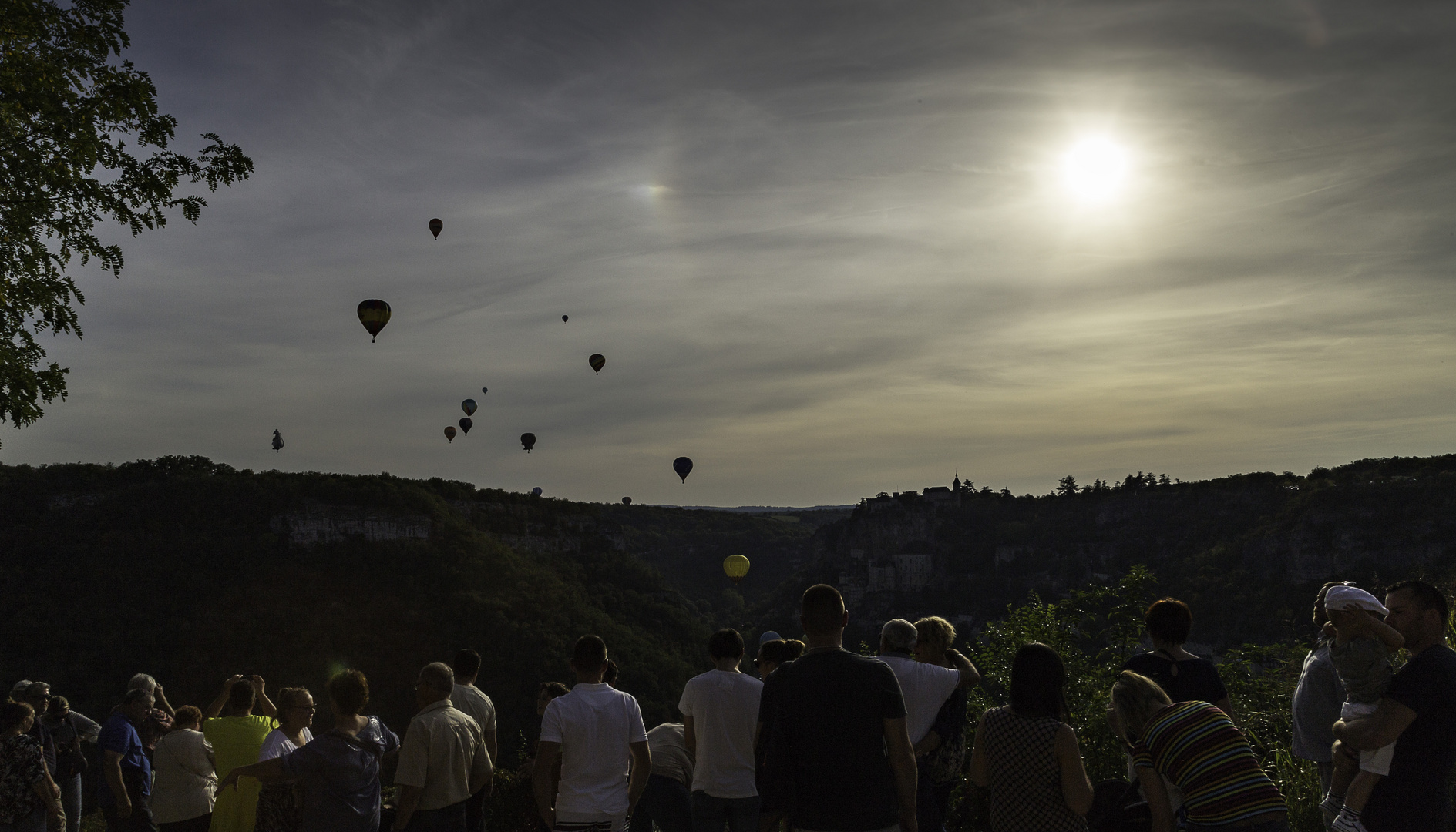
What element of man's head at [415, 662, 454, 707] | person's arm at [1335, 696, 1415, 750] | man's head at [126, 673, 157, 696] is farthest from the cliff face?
man's head at [126, 673, 157, 696]

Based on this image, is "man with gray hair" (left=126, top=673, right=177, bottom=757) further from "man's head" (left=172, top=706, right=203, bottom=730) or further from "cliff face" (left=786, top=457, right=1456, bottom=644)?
"cliff face" (left=786, top=457, right=1456, bottom=644)

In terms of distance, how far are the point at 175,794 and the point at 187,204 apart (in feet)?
20.7

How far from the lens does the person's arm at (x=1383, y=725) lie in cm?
416

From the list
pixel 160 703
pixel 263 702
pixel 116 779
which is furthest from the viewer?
pixel 160 703

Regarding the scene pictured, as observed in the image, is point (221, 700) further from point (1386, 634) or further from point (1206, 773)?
point (1386, 634)

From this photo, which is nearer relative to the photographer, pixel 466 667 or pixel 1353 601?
pixel 1353 601

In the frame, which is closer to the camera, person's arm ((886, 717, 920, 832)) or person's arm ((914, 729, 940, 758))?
person's arm ((886, 717, 920, 832))

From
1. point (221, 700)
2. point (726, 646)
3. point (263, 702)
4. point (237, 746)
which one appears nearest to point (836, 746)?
point (726, 646)

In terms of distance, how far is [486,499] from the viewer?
3708 inches

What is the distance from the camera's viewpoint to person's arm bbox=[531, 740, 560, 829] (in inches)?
199

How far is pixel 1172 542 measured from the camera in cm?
8162

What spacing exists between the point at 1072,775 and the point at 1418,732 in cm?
188

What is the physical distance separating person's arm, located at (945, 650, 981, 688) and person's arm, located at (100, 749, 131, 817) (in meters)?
6.92

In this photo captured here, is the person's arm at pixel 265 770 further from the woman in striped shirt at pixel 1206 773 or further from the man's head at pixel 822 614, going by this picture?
the woman in striped shirt at pixel 1206 773
